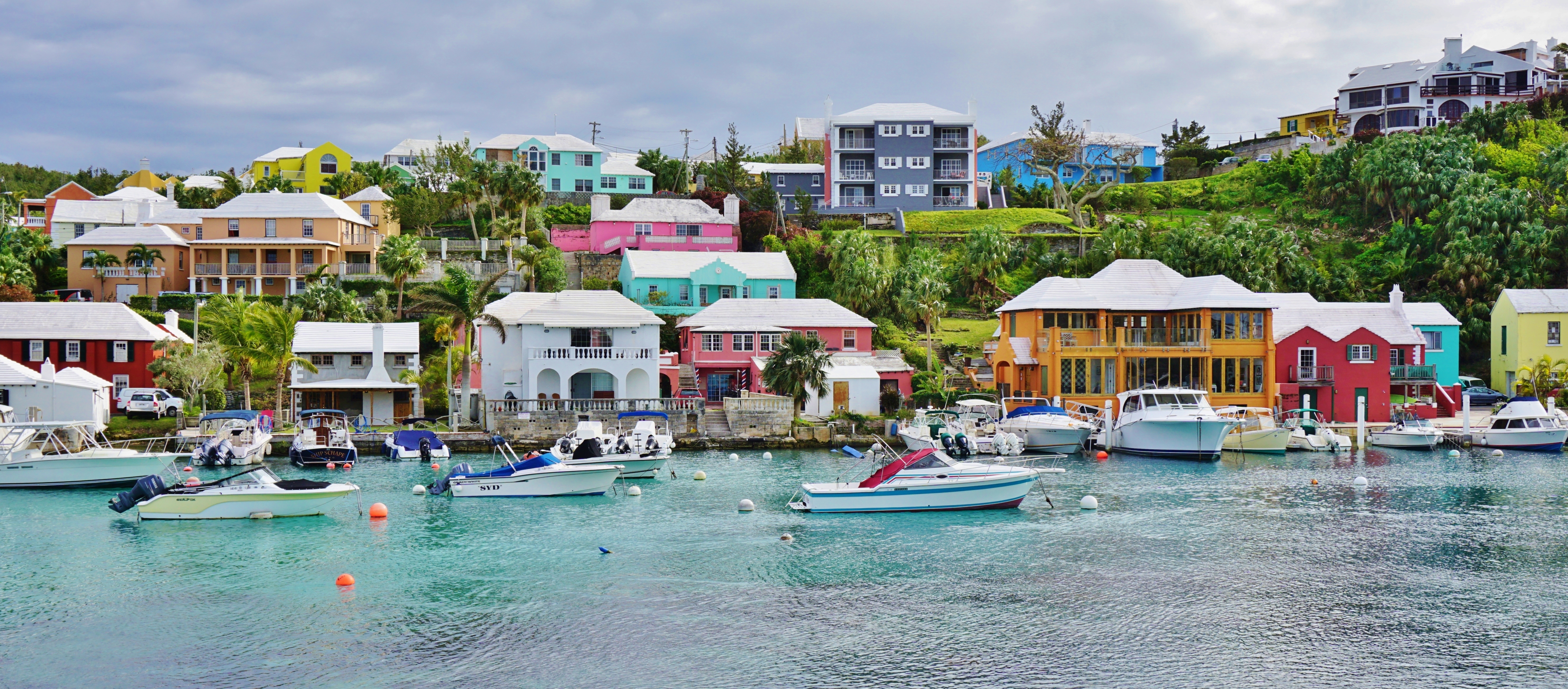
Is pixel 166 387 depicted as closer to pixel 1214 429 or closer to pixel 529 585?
pixel 529 585

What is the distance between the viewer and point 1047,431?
52.3 metres

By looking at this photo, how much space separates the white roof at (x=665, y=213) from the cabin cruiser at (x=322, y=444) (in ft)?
116

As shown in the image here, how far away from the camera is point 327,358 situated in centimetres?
6059

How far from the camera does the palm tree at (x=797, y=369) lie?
55688 mm

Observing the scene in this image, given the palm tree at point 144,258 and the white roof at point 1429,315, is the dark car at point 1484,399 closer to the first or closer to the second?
the white roof at point 1429,315

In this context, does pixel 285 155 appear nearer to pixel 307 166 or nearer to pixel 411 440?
pixel 307 166

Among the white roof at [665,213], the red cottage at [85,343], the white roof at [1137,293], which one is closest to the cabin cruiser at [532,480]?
the red cottage at [85,343]

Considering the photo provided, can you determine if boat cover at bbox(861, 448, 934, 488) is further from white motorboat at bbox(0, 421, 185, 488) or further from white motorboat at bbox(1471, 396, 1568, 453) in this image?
white motorboat at bbox(1471, 396, 1568, 453)

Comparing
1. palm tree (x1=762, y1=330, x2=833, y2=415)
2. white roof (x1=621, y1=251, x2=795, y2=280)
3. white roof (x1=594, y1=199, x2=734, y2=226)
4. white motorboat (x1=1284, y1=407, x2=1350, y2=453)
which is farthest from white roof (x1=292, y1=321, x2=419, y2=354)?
white motorboat (x1=1284, y1=407, x2=1350, y2=453)

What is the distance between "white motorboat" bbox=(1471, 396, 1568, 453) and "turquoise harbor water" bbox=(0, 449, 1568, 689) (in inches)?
592

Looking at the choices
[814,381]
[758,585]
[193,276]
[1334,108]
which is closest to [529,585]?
[758,585]

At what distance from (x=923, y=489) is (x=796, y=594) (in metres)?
10.7

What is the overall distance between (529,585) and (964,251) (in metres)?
62.5

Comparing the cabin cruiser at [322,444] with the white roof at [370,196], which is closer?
the cabin cruiser at [322,444]
